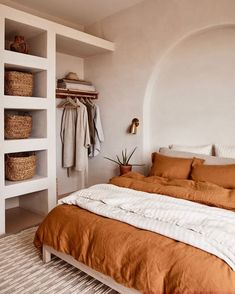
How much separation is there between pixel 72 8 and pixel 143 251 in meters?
3.37

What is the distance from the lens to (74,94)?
13.1 feet

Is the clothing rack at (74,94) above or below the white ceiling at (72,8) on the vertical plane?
below

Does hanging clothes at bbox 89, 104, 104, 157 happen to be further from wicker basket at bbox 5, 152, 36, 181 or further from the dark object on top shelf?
the dark object on top shelf

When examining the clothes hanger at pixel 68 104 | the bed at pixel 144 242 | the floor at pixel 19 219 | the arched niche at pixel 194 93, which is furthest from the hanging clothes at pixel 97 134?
the bed at pixel 144 242

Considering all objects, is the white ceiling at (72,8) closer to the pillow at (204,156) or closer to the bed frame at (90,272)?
the pillow at (204,156)

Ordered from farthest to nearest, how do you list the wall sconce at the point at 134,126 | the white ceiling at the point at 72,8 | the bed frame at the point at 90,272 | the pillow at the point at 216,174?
the wall sconce at the point at 134,126
the white ceiling at the point at 72,8
the pillow at the point at 216,174
the bed frame at the point at 90,272

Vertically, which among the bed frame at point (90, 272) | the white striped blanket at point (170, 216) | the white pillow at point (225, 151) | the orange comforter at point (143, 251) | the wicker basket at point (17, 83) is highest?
the wicker basket at point (17, 83)

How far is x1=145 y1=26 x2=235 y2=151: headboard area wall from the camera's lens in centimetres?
308

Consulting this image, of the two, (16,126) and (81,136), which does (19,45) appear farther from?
(81,136)

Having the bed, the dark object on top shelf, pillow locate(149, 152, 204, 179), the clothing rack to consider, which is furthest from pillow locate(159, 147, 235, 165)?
the dark object on top shelf

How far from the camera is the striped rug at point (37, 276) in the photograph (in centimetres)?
196

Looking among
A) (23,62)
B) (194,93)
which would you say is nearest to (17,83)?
(23,62)

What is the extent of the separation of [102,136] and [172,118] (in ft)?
3.85

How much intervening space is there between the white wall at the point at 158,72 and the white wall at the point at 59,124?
245 millimetres
